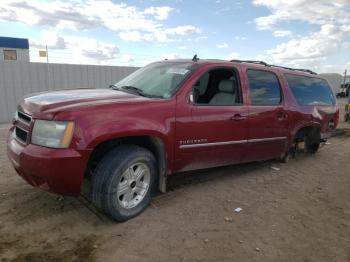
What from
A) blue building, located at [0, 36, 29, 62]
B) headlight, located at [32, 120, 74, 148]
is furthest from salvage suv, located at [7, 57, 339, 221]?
blue building, located at [0, 36, 29, 62]

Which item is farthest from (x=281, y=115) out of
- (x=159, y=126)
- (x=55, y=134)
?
(x=55, y=134)

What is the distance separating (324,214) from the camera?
416 centimetres

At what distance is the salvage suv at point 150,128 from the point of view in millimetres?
3295

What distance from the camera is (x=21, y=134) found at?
3.68 meters

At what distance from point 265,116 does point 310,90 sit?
178cm

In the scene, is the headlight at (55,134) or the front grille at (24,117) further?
the front grille at (24,117)

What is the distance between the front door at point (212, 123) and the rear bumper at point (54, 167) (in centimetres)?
128

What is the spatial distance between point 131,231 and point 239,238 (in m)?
1.12

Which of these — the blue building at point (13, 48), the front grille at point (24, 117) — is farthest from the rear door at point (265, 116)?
the blue building at point (13, 48)

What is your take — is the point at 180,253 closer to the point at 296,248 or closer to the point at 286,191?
the point at 296,248

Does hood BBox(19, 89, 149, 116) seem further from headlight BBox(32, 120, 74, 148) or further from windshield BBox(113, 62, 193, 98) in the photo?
windshield BBox(113, 62, 193, 98)

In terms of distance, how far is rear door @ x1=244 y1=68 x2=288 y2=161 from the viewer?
199 inches

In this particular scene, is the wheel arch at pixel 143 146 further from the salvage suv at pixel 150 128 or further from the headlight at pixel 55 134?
the headlight at pixel 55 134

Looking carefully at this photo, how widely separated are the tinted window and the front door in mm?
295
